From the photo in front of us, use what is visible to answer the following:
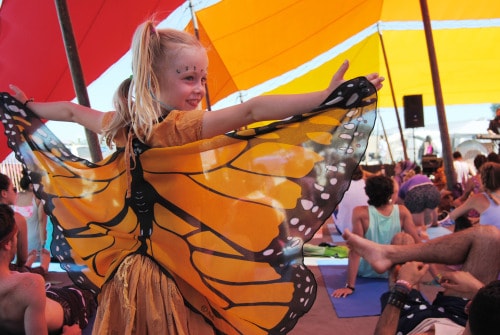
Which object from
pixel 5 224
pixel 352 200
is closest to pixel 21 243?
pixel 5 224

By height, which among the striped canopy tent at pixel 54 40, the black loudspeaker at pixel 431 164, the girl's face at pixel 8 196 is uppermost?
the striped canopy tent at pixel 54 40

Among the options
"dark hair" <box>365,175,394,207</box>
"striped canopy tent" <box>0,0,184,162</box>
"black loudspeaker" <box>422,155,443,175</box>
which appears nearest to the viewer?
"dark hair" <box>365,175,394,207</box>

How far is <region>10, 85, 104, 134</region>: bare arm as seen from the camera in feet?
4.39

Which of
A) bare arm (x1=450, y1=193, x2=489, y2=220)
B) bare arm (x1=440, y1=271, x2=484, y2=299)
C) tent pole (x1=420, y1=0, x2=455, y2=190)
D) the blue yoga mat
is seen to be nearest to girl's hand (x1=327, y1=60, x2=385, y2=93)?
bare arm (x1=440, y1=271, x2=484, y2=299)

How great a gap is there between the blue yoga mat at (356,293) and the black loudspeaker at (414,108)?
5.44 metres


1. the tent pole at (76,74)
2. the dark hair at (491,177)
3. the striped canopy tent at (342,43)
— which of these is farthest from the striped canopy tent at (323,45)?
the dark hair at (491,177)

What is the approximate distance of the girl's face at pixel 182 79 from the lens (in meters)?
1.18

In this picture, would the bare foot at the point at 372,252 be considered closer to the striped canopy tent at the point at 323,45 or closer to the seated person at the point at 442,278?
the seated person at the point at 442,278

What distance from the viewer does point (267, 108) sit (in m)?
1.05

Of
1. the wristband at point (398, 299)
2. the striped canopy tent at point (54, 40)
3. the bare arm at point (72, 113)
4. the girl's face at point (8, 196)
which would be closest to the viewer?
the bare arm at point (72, 113)

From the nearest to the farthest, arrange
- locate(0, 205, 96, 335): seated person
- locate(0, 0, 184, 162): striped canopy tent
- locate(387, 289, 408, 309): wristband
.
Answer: locate(387, 289, 408, 309): wristband
locate(0, 205, 96, 335): seated person
locate(0, 0, 184, 162): striped canopy tent

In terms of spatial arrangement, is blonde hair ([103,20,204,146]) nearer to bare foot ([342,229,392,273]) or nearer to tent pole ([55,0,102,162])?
bare foot ([342,229,392,273])

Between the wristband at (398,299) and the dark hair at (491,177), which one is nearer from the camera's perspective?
the wristband at (398,299)

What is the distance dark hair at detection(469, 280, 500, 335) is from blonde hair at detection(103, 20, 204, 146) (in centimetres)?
92
